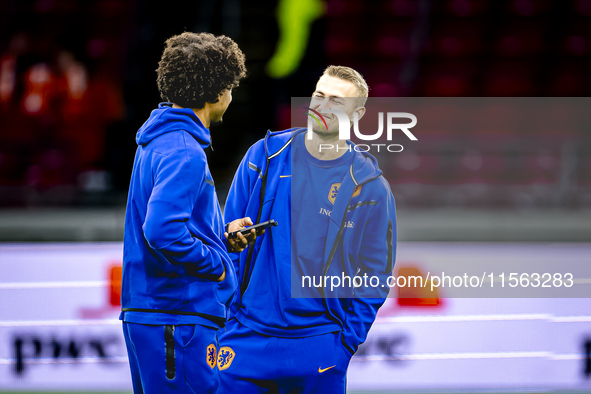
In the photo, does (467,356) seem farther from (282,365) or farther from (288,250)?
(288,250)

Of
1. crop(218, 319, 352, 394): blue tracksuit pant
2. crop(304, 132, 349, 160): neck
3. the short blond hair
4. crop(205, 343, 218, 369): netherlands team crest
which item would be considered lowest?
crop(218, 319, 352, 394): blue tracksuit pant

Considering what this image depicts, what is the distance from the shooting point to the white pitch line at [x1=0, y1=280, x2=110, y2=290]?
2639 mm

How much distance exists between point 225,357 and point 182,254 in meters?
0.53

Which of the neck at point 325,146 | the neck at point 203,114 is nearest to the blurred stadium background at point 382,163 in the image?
the neck at point 325,146

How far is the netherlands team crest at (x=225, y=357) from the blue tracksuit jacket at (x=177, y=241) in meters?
0.26

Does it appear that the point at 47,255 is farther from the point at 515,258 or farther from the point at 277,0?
the point at 277,0

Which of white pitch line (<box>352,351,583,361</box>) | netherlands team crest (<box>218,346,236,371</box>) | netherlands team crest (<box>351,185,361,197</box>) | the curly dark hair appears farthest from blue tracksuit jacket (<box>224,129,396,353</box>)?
white pitch line (<box>352,351,583,361</box>)

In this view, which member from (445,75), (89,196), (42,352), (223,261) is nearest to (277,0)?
(445,75)

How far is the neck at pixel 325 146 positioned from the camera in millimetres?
1798

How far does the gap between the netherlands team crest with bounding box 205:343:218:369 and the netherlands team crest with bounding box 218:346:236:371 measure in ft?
0.74

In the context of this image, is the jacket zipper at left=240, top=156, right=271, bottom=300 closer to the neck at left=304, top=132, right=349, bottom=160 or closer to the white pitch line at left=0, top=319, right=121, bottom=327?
the neck at left=304, top=132, right=349, bottom=160

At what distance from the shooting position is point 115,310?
2627 mm

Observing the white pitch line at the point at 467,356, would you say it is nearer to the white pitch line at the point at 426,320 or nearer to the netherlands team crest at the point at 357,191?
the white pitch line at the point at 426,320

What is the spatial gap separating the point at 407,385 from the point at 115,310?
55.1 inches
